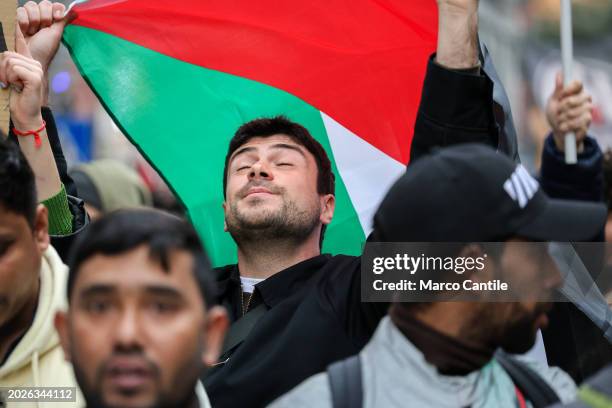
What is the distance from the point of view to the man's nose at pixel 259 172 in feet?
15.4

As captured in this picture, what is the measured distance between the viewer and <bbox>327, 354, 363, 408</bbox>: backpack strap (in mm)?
2766

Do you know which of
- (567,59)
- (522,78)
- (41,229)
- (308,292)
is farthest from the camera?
(522,78)

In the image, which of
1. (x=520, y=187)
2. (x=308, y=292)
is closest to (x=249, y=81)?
(x=308, y=292)

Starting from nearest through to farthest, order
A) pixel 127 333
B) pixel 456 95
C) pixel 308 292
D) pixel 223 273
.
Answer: pixel 127 333
pixel 456 95
pixel 308 292
pixel 223 273

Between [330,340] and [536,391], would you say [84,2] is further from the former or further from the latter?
[536,391]

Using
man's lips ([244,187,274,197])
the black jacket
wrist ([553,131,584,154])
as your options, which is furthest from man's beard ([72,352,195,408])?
man's lips ([244,187,274,197])

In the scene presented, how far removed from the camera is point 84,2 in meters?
5.03

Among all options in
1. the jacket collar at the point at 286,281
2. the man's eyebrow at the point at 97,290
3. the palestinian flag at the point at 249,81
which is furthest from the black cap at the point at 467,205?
the palestinian flag at the point at 249,81

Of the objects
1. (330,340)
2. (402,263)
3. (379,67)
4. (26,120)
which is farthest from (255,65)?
(402,263)

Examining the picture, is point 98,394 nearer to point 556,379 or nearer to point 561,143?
point 556,379

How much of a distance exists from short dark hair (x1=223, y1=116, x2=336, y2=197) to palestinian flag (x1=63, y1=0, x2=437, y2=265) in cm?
25

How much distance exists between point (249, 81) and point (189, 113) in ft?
0.89

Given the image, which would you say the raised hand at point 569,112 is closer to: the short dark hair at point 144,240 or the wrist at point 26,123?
the short dark hair at point 144,240

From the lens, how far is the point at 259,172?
4.71m
